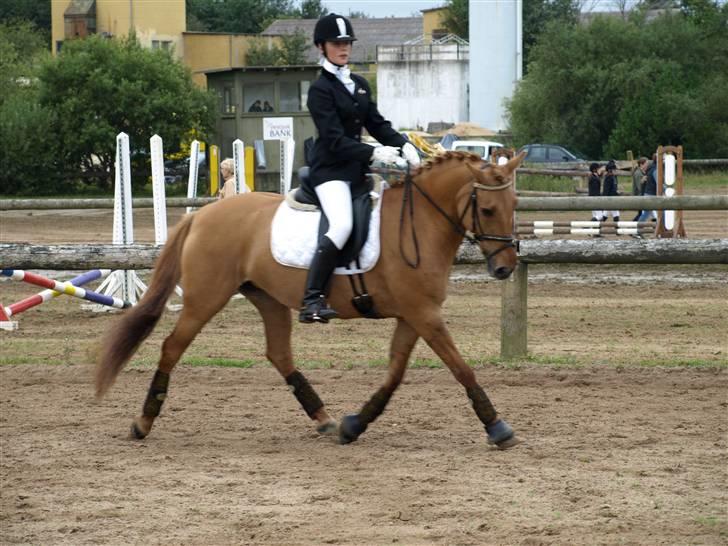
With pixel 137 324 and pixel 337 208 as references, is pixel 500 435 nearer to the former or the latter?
pixel 337 208

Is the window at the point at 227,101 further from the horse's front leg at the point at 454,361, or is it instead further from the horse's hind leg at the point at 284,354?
the horse's front leg at the point at 454,361

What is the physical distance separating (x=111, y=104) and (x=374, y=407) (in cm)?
3357

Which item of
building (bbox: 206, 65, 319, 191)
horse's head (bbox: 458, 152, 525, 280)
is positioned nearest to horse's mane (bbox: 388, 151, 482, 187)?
horse's head (bbox: 458, 152, 525, 280)

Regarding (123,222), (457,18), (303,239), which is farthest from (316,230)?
(457,18)

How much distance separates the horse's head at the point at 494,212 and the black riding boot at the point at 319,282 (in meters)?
0.85

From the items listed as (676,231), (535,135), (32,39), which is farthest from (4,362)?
(32,39)

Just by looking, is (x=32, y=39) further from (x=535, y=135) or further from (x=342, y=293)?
(x=342, y=293)

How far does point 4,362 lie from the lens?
1023cm

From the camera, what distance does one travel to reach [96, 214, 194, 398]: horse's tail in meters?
7.53

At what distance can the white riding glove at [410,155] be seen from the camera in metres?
7.18

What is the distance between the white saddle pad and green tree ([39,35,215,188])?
31063 mm

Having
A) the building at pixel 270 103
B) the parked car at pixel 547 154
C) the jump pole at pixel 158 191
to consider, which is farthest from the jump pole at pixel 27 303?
the parked car at pixel 547 154

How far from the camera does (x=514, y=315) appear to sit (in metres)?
9.76

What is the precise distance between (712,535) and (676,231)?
1617 cm
